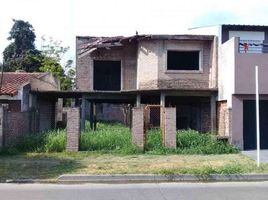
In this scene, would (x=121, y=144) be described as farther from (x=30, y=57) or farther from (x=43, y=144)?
(x=30, y=57)

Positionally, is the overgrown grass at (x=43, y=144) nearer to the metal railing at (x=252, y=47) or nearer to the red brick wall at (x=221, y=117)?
the red brick wall at (x=221, y=117)

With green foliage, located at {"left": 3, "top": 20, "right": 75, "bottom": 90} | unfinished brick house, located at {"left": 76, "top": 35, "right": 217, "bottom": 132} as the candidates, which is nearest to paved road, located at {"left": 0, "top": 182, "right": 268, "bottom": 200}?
unfinished brick house, located at {"left": 76, "top": 35, "right": 217, "bottom": 132}

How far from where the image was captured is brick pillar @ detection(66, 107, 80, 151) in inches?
796

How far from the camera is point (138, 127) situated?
2050cm

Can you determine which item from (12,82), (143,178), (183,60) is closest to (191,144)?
(183,60)

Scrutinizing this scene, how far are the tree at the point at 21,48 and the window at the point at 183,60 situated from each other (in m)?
34.2

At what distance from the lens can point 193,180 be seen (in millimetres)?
13922

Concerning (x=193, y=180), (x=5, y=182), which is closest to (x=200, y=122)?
(x=193, y=180)

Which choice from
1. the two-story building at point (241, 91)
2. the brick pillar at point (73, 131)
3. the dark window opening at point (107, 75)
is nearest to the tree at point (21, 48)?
the dark window opening at point (107, 75)

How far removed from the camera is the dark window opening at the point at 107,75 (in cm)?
2847

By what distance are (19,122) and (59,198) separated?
38.0 ft

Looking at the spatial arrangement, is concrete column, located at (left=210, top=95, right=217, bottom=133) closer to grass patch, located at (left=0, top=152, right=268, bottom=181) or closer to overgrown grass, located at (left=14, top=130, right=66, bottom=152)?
grass patch, located at (left=0, top=152, right=268, bottom=181)

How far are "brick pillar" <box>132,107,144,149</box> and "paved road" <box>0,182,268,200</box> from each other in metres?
7.06

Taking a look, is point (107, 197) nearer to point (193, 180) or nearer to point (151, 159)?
point (193, 180)
